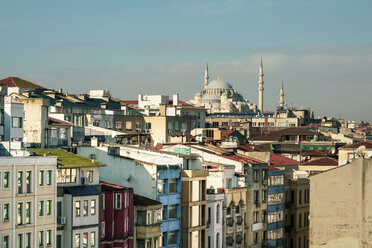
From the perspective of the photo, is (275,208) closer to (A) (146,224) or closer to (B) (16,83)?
(A) (146,224)

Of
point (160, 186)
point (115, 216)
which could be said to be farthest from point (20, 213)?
point (160, 186)

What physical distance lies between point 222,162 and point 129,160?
44.0ft

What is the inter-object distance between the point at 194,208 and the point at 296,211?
69.1 feet

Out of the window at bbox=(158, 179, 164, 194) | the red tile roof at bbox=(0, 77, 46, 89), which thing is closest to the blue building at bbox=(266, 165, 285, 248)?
the window at bbox=(158, 179, 164, 194)

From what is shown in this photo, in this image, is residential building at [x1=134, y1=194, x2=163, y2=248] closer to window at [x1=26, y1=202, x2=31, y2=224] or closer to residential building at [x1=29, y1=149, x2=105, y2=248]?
residential building at [x1=29, y1=149, x2=105, y2=248]

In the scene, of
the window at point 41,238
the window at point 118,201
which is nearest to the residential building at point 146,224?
the window at point 118,201

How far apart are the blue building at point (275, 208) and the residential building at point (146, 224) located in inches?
807

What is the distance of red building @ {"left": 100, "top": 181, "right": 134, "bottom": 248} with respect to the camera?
1866 inches

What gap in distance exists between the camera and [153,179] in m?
53.2

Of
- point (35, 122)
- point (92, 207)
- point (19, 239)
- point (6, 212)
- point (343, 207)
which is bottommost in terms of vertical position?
point (19, 239)

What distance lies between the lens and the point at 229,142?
78.6 m

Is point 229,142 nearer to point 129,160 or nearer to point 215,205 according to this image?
point 215,205

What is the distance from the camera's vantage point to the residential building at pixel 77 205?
45125mm

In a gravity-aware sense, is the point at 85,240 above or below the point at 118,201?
below
